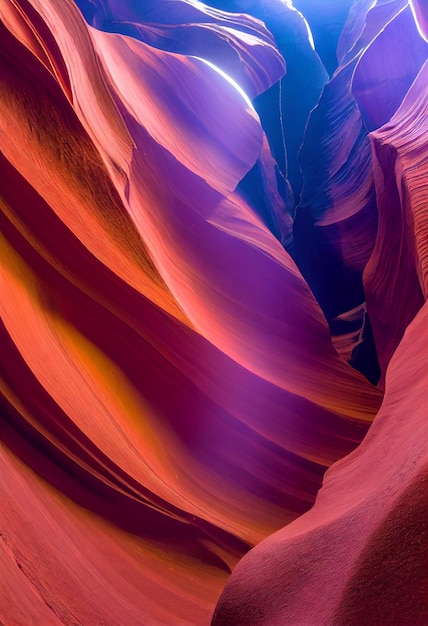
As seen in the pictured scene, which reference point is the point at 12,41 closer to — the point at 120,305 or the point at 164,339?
the point at 120,305

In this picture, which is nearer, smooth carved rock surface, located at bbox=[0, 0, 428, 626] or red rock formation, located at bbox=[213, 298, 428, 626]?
red rock formation, located at bbox=[213, 298, 428, 626]

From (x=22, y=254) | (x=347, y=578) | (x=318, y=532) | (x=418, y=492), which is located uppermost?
(x=22, y=254)

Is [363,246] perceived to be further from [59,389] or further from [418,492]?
[418,492]

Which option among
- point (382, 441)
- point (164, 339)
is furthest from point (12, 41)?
point (382, 441)

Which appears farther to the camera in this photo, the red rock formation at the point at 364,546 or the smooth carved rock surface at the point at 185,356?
the smooth carved rock surface at the point at 185,356

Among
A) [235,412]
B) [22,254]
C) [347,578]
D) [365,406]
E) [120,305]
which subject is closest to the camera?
[347,578]

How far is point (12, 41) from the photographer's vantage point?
3.13m

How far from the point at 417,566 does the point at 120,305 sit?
1.95m

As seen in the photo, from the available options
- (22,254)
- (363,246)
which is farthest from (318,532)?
(363,246)

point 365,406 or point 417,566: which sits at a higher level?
point 417,566

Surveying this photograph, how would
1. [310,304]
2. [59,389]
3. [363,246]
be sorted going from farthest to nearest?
[363,246] < [310,304] < [59,389]

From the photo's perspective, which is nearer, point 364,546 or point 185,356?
point 364,546

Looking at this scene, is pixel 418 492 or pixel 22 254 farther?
pixel 22 254

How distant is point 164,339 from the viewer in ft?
9.48
